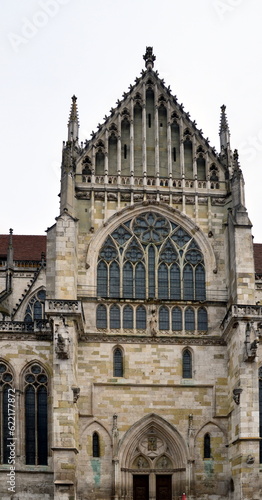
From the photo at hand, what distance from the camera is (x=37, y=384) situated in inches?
1438

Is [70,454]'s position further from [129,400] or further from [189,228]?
[189,228]

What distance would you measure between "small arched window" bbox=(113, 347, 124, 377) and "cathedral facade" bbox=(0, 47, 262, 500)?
7cm

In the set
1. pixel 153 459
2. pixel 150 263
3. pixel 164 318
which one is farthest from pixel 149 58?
pixel 153 459

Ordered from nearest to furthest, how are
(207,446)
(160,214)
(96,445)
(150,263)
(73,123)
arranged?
(96,445)
(207,446)
(150,263)
(160,214)
(73,123)

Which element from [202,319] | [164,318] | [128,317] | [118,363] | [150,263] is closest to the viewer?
[118,363]

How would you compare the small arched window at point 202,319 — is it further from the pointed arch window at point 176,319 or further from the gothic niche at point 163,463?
the gothic niche at point 163,463

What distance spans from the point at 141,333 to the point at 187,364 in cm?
246

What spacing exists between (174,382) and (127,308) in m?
3.88

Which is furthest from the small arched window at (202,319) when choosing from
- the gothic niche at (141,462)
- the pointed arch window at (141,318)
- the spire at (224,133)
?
the spire at (224,133)

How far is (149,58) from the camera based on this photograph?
41875mm

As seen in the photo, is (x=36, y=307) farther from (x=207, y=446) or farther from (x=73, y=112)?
(x=207, y=446)

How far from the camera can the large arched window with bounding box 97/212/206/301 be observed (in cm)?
3775

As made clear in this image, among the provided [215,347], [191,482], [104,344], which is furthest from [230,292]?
[191,482]

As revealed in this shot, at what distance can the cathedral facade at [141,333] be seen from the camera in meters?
34.8
